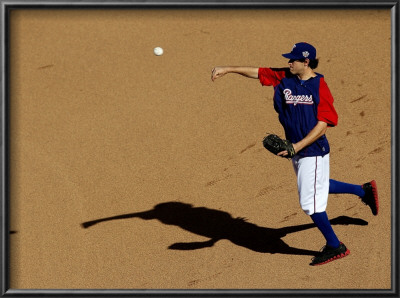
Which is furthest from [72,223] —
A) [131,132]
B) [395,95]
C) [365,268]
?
[395,95]

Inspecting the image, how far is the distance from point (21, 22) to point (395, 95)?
5989mm

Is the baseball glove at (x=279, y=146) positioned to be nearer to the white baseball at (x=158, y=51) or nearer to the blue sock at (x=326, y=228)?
the blue sock at (x=326, y=228)

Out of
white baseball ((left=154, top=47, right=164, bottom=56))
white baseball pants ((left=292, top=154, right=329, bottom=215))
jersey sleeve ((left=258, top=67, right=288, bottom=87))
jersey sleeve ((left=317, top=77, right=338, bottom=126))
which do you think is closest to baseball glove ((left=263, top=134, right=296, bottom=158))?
white baseball pants ((left=292, top=154, right=329, bottom=215))

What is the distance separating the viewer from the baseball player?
706 centimetres

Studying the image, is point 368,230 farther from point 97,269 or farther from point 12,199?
point 12,199

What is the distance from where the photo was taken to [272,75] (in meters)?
7.39

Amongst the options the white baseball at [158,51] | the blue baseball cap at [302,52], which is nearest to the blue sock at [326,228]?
the blue baseball cap at [302,52]

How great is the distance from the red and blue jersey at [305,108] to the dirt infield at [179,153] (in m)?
1.32

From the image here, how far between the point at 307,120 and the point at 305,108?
0.12m

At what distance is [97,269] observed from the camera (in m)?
7.64

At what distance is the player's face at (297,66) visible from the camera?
23.6ft

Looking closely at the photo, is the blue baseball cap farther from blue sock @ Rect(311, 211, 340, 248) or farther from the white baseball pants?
blue sock @ Rect(311, 211, 340, 248)

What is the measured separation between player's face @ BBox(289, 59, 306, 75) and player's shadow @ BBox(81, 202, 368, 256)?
1.88m

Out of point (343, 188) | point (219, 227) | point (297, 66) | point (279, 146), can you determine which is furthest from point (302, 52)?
point (219, 227)
